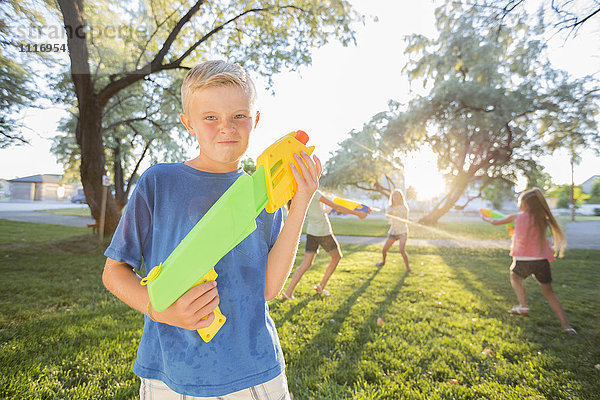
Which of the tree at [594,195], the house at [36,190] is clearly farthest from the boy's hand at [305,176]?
the tree at [594,195]

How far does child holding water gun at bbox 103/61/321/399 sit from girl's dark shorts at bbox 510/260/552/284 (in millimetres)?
A: 5303

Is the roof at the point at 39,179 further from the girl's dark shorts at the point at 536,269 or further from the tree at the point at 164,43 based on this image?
the girl's dark shorts at the point at 536,269

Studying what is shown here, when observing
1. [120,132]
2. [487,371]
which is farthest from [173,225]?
[120,132]

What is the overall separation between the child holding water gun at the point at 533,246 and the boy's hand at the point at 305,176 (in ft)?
17.6

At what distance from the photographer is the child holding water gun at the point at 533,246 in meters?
4.91

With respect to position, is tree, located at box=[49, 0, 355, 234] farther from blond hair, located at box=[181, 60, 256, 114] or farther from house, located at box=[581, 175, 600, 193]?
house, located at box=[581, 175, 600, 193]

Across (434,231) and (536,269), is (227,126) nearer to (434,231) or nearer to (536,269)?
(536,269)

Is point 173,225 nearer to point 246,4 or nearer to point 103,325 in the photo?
point 103,325

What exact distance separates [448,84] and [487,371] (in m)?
16.6

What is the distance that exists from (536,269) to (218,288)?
220 inches

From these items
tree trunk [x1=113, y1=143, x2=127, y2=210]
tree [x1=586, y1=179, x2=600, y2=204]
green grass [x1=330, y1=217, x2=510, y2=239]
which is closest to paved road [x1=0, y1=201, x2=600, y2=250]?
green grass [x1=330, y1=217, x2=510, y2=239]

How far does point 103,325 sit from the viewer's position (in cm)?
424

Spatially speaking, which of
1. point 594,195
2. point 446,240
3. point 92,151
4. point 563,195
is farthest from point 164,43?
point 594,195

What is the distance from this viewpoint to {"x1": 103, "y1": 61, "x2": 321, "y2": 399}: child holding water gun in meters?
Result: 1.13
